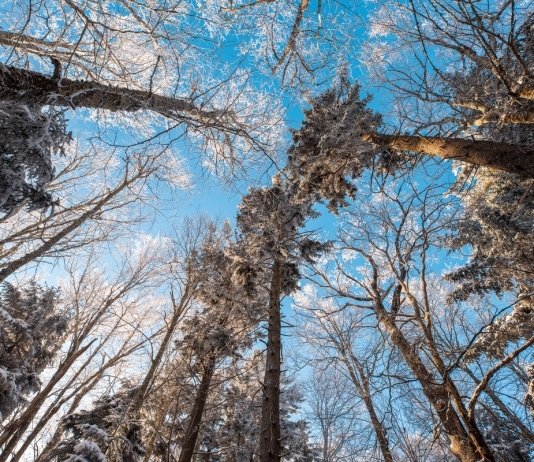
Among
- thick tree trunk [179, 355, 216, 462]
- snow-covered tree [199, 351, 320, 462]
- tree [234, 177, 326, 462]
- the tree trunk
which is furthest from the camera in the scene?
snow-covered tree [199, 351, 320, 462]

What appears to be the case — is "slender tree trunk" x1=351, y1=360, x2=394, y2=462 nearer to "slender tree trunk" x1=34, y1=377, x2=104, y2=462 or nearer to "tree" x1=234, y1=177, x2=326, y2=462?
"tree" x1=234, y1=177, x2=326, y2=462

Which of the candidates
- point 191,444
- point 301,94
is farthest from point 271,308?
point 301,94

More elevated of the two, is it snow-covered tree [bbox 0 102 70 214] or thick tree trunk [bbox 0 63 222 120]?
thick tree trunk [bbox 0 63 222 120]

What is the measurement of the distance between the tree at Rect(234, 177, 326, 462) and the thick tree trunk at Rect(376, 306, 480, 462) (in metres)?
2.28

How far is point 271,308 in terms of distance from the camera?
6199 millimetres

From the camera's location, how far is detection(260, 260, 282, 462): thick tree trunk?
404 cm

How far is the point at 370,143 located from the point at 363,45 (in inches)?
70.6

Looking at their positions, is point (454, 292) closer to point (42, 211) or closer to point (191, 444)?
point (191, 444)

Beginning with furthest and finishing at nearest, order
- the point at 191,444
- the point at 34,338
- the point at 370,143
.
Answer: the point at 34,338
the point at 191,444
the point at 370,143

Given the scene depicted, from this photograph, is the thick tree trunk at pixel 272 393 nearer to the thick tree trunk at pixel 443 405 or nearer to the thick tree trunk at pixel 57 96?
the thick tree trunk at pixel 443 405

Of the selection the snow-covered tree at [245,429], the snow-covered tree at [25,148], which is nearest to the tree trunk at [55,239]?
the snow-covered tree at [25,148]

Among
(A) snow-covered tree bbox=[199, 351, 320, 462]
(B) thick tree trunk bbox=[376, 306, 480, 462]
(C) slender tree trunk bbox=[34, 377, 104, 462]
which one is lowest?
(B) thick tree trunk bbox=[376, 306, 480, 462]

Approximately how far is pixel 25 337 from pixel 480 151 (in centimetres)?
1046

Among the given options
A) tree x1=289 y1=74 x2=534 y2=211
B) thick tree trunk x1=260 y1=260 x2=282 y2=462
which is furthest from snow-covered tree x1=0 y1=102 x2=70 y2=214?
thick tree trunk x1=260 y1=260 x2=282 y2=462
